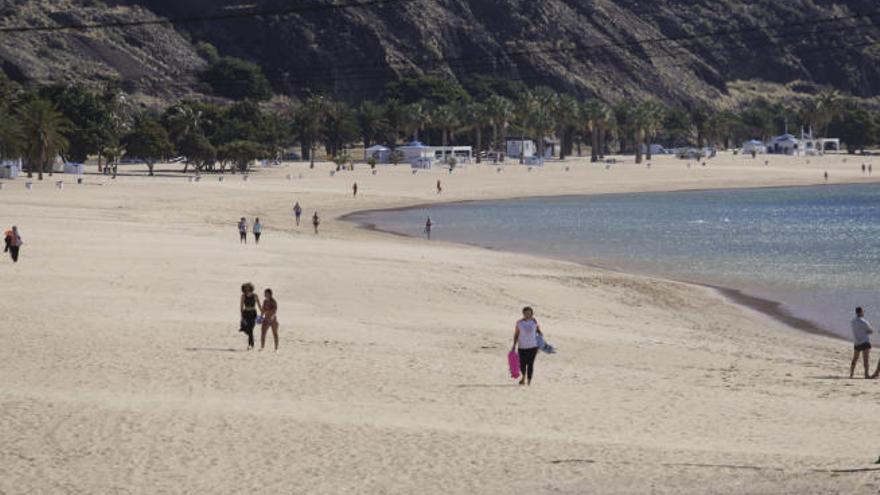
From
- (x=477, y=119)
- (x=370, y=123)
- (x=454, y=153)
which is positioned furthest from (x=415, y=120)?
(x=454, y=153)

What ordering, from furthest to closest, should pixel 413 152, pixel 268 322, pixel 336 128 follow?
pixel 336 128, pixel 413 152, pixel 268 322

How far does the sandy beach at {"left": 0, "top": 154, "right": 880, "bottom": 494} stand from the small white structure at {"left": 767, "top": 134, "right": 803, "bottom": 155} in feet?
503

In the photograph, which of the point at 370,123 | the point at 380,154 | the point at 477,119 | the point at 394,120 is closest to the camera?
the point at 380,154

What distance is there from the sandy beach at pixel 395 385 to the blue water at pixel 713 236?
411cm

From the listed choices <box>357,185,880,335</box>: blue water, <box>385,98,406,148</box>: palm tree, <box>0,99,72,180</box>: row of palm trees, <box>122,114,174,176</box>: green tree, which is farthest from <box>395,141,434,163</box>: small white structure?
<box>0,99,72,180</box>: row of palm trees

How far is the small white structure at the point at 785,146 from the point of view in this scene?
7466 inches

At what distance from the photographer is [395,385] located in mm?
20172

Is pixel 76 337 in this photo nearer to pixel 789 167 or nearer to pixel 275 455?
pixel 275 455

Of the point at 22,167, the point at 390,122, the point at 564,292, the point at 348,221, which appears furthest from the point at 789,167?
the point at 564,292

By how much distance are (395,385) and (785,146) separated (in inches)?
6972

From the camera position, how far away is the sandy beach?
591 inches

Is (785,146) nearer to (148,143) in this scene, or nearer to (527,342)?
(148,143)

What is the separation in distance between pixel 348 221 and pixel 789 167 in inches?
3541

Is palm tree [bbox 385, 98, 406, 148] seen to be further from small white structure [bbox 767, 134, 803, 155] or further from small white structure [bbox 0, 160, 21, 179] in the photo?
small white structure [bbox 0, 160, 21, 179]
